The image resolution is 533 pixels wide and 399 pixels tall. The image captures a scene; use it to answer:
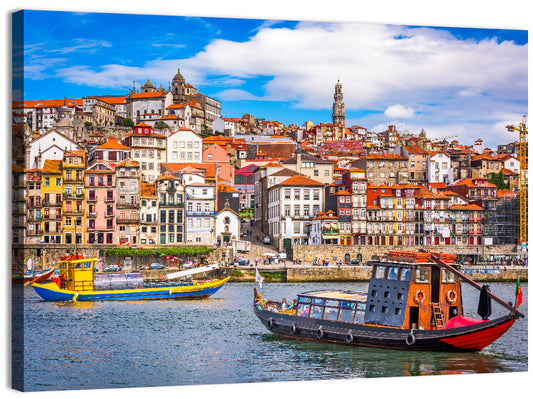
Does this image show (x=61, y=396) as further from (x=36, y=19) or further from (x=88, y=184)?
(x=88, y=184)

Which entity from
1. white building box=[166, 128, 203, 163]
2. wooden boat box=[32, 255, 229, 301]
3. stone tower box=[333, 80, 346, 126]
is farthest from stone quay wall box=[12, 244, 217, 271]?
stone tower box=[333, 80, 346, 126]

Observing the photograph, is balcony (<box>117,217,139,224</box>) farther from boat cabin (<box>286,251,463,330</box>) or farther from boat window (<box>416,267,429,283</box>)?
boat window (<box>416,267,429,283</box>)

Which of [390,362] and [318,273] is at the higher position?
[318,273]

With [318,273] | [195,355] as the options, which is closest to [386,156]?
[318,273]

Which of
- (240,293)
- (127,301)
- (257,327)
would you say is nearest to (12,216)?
(257,327)

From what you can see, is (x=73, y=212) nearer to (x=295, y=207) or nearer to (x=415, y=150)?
(x=295, y=207)

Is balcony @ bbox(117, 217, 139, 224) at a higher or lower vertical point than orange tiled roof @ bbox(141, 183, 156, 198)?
lower

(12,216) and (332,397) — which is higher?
(12,216)
